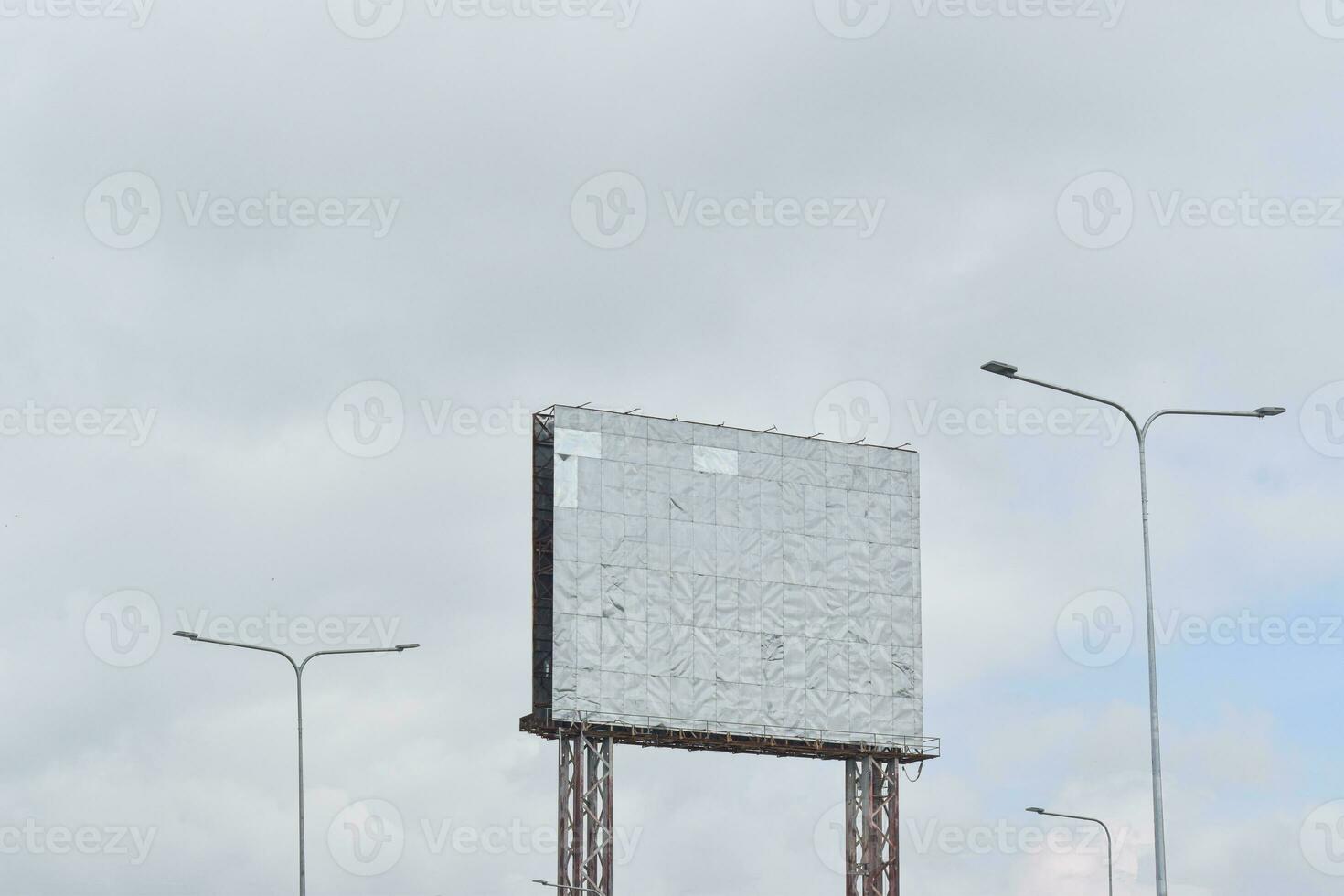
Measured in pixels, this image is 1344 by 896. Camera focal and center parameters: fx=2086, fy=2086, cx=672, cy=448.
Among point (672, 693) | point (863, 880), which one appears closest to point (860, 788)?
point (863, 880)

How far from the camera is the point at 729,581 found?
80500mm

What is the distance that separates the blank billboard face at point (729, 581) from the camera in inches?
3063

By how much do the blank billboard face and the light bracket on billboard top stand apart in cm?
7

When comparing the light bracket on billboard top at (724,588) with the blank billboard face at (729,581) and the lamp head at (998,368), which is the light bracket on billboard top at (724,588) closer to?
the blank billboard face at (729,581)

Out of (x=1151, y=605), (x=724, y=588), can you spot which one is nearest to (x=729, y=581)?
(x=724, y=588)

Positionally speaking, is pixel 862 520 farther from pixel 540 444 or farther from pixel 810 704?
pixel 540 444

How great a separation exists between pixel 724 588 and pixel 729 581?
32 cm

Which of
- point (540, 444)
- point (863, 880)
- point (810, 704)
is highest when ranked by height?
point (540, 444)

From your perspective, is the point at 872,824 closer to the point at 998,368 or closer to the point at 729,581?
the point at 729,581

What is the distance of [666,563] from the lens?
260ft

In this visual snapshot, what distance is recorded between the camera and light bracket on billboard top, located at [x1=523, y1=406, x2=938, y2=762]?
77.6m

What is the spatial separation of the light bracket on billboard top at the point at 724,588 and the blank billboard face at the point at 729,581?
7cm

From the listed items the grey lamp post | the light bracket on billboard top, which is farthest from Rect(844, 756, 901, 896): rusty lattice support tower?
the grey lamp post

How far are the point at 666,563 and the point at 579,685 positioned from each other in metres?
5.87
